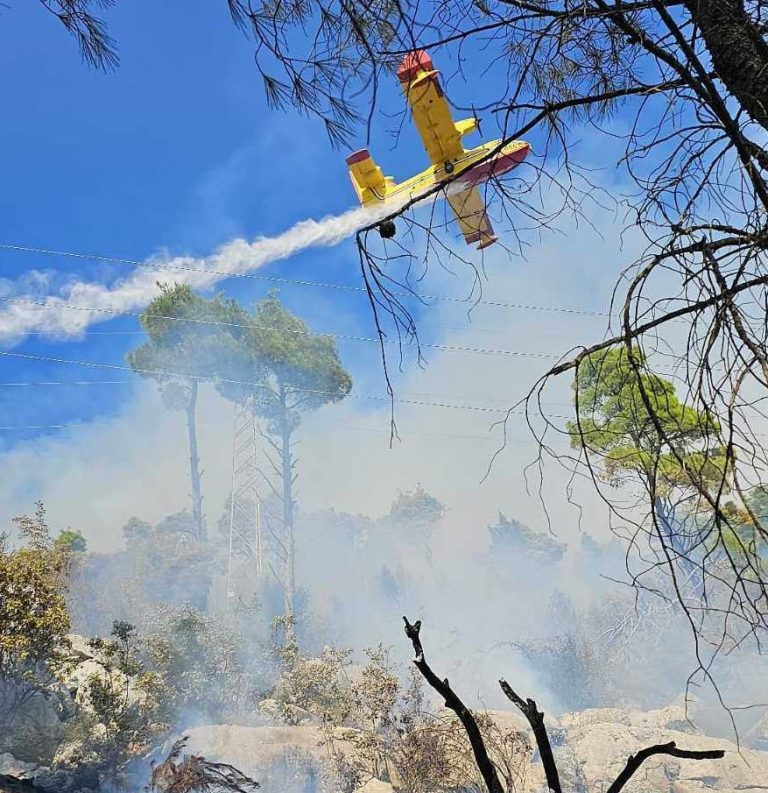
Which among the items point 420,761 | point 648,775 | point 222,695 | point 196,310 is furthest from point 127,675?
point 196,310

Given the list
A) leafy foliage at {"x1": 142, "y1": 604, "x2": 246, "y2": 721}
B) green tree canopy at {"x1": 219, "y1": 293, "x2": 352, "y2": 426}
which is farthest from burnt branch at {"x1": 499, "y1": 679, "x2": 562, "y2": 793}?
green tree canopy at {"x1": 219, "y1": 293, "x2": 352, "y2": 426}

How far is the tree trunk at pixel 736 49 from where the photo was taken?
3.18 ft

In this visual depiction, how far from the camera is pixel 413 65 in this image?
3.82ft

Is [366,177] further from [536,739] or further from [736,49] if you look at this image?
[536,739]

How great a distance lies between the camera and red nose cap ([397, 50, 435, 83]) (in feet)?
3.76

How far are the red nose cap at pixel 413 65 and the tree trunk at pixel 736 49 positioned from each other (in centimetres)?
45

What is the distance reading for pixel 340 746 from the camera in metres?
8.52

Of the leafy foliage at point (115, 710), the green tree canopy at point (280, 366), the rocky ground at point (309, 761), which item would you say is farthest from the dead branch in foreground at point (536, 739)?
the green tree canopy at point (280, 366)

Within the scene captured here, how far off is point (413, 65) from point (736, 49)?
0.53 m

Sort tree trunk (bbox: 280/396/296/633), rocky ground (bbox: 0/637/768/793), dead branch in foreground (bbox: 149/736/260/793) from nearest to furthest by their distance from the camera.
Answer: dead branch in foreground (bbox: 149/736/260/793) < rocky ground (bbox: 0/637/768/793) < tree trunk (bbox: 280/396/296/633)

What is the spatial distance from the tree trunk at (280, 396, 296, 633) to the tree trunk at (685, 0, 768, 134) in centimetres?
1797

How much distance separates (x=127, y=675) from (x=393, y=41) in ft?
31.4

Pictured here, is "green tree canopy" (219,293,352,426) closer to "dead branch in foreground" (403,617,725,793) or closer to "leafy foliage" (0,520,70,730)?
"leafy foliage" (0,520,70,730)

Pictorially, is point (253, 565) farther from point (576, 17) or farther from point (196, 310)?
point (576, 17)
